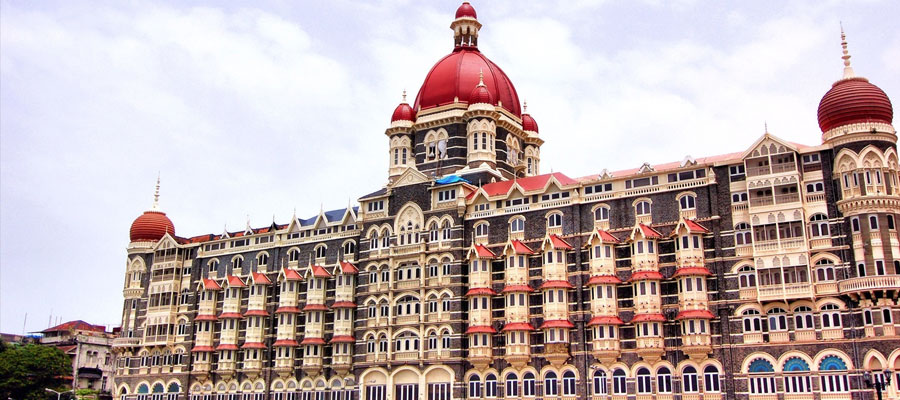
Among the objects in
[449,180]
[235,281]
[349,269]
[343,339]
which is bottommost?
[343,339]

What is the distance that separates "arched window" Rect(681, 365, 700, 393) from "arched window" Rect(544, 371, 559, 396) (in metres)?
8.03

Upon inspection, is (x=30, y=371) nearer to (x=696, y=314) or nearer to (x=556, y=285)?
(x=556, y=285)

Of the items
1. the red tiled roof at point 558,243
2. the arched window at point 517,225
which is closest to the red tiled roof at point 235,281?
the arched window at point 517,225

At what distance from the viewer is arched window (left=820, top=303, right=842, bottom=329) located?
47.5 metres

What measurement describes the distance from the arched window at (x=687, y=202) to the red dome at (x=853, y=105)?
28.1 ft

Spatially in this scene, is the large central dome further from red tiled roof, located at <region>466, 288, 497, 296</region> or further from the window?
the window

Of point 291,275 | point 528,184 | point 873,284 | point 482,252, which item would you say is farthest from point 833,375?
point 291,275

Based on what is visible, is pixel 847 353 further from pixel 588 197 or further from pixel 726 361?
pixel 588 197

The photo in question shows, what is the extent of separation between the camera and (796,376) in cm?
4788

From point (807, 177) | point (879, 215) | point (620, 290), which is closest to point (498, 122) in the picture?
point (620, 290)

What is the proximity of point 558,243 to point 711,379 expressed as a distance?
1266cm

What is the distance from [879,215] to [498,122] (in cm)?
3089

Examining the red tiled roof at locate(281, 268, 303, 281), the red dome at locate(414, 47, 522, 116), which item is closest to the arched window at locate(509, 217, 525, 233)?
the red dome at locate(414, 47, 522, 116)

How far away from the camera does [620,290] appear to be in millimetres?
54188
